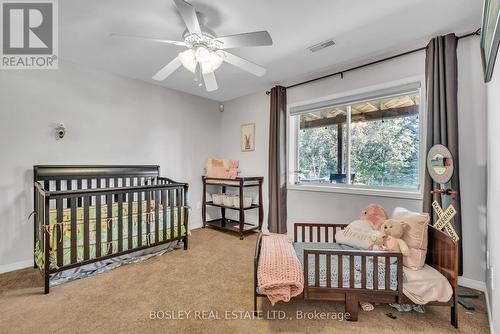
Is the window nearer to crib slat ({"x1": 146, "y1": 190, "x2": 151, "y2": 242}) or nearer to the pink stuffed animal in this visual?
the pink stuffed animal

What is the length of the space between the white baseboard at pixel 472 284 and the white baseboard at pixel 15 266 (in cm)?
435

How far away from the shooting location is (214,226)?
399 cm

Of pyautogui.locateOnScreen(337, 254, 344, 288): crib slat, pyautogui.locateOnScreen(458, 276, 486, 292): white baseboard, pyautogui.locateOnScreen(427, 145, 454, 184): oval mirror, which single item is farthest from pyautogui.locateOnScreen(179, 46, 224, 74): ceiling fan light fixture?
pyautogui.locateOnScreen(458, 276, 486, 292): white baseboard

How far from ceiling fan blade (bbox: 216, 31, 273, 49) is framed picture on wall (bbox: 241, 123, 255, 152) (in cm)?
213

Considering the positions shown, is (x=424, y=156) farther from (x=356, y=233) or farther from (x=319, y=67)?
(x=319, y=67)

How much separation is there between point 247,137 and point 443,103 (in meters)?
2.61

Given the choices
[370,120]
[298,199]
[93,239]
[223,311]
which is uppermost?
[370,120]

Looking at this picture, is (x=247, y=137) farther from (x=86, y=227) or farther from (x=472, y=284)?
(x=472, y=284)

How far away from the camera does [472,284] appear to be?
6.78ft

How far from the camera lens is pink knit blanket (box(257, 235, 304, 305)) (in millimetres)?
1556

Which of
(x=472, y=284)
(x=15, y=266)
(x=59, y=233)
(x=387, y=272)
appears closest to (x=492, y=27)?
(x=387, y=272)

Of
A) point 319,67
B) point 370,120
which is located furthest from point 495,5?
point 319,67

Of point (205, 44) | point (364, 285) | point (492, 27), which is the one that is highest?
point (205, 44)

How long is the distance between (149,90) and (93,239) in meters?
2.21
